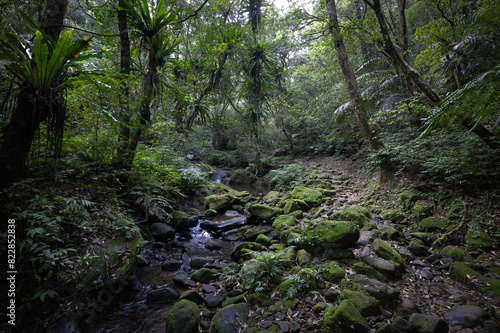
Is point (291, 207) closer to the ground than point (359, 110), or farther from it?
closer to the ground

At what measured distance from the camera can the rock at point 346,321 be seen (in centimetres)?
188

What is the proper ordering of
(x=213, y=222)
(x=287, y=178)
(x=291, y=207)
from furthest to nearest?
(x=287, y=178)
(x=213, y=222)
(x=291, y=207)

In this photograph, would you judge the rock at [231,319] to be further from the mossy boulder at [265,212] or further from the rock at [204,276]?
the mossy boulder at [265,212]

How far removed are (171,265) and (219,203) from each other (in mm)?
3134

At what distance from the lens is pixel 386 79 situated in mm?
8203

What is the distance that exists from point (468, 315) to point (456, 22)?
6.81 meters

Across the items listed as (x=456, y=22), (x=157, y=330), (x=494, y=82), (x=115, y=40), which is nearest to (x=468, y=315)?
(x=494, y=82)

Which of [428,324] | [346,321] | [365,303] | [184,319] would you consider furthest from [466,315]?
[184,319]

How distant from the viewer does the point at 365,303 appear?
2.10 meters

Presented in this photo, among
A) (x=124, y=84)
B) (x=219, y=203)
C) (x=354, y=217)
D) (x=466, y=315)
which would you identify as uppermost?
(x=124, y=84)

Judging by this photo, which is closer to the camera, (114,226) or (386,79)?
(114,226)

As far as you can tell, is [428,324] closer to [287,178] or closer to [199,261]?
[199,261]

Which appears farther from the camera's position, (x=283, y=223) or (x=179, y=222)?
(x=179, y=222)

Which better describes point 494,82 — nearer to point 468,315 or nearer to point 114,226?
point 468,315
